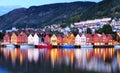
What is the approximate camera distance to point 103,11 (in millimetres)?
160500

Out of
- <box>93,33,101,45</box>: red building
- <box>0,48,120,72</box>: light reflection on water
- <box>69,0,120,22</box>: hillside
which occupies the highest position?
<box>69,0,120,22</box>: hillside

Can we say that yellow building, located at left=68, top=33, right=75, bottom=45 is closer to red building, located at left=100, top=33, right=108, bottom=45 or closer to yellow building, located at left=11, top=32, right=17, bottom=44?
red building, located at left=100, top=33, right=108, bottom=45

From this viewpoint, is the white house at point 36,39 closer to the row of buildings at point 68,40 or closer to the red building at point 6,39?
the row of buildings at point 68,40

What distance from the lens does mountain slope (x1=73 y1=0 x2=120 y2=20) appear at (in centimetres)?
15350

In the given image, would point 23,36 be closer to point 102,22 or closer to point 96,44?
point 96,44

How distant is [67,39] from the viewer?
92875 millimetres

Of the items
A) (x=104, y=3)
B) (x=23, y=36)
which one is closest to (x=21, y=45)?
(x=23, y=36)

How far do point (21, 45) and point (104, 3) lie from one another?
8456cm

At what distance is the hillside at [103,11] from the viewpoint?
504ft

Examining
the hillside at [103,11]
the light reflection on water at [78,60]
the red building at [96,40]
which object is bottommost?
the light reflection on water at [78,60]

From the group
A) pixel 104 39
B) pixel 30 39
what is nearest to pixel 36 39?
pixel 30 39

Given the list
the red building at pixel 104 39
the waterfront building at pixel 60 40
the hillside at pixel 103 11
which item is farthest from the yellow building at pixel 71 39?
the hillside at pixel 103 11

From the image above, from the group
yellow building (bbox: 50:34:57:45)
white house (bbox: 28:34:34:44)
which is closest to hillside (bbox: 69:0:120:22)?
yellow building (bbox: 50:34:57:45)

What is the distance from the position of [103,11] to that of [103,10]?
65 centimetres
